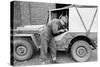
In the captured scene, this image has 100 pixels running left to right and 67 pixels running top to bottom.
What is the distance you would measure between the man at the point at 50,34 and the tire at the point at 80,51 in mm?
535

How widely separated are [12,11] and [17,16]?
0.17 metres

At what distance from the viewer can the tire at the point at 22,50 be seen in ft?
19.0

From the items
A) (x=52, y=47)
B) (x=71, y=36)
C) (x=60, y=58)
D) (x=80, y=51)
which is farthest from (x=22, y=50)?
(x=80, y=51)

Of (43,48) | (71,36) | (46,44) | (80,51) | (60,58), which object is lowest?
(60,58)

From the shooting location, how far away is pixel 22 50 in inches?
230

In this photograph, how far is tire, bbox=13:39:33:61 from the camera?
5797 mm

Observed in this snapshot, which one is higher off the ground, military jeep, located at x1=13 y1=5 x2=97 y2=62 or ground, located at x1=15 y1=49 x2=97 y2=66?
military jeep, located at x1=13 y1=5 x2=97 y2=62

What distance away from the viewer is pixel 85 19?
6.34m

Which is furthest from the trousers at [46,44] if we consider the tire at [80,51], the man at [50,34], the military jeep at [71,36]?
the tire at [80,51]

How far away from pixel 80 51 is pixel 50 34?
0.95m

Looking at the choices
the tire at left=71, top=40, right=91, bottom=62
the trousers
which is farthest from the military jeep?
the trousers

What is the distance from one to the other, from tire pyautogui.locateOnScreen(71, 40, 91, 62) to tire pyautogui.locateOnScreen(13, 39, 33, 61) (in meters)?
1.17

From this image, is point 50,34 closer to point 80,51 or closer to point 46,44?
point 46,44

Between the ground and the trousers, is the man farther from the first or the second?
the ground
